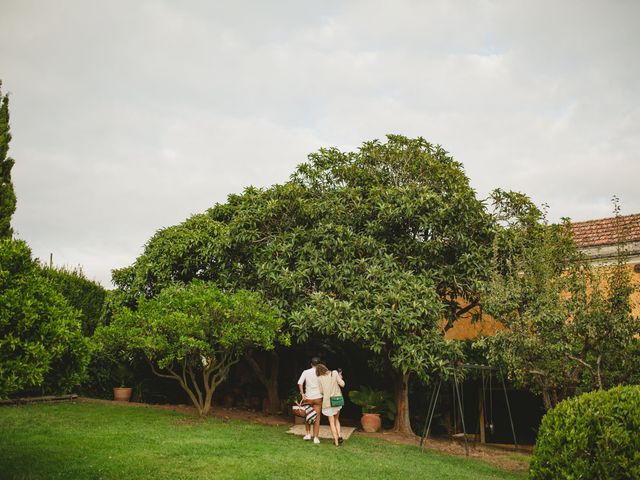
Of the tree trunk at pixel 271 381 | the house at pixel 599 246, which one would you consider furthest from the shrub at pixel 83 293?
the house at pixel 599 246

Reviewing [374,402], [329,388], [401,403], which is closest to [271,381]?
[374,402]

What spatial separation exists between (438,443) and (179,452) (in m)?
8.12

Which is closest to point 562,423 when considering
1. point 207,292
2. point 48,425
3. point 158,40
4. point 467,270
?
point 467,270

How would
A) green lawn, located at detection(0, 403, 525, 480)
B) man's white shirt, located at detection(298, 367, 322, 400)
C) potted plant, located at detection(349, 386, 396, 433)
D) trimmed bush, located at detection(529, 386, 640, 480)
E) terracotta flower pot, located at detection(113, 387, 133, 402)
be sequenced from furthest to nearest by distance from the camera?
1. terracotta flower pot, located at detection(113, 387, 133, 402)
2. potted plant, located at detection(349, 386, 396, 433)
3. man's white shirt, located at detection(298, 367, 322, 400)
4. green lawn, located at detection(0, 403, 525, 480)
5. trimmed bush, located at detection(529, 386, 640, 480)

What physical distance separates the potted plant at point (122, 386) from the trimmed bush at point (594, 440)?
14298mm

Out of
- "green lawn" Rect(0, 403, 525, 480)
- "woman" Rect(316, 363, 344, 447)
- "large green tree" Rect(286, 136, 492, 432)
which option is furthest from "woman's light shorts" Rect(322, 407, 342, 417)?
"large green tree" Rect(286, 136, 492, 432)

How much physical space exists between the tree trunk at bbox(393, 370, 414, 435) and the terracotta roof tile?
754 cm

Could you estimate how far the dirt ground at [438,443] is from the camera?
12996 millimetres

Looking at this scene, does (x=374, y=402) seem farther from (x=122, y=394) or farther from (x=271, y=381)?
(x=122, y=394)

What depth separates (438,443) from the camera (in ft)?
48.9

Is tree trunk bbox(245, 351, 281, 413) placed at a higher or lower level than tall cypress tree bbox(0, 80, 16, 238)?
lower

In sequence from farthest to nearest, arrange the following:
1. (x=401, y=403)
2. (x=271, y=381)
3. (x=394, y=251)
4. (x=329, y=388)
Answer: (x=271, y=381) → (x=401, y=403) → (x=394, y=251) → (x=329, y=388)

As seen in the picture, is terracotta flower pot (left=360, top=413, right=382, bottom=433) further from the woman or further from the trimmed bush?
the trimmed bush

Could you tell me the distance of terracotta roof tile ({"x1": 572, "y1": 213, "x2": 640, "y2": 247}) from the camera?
17.5 meters
